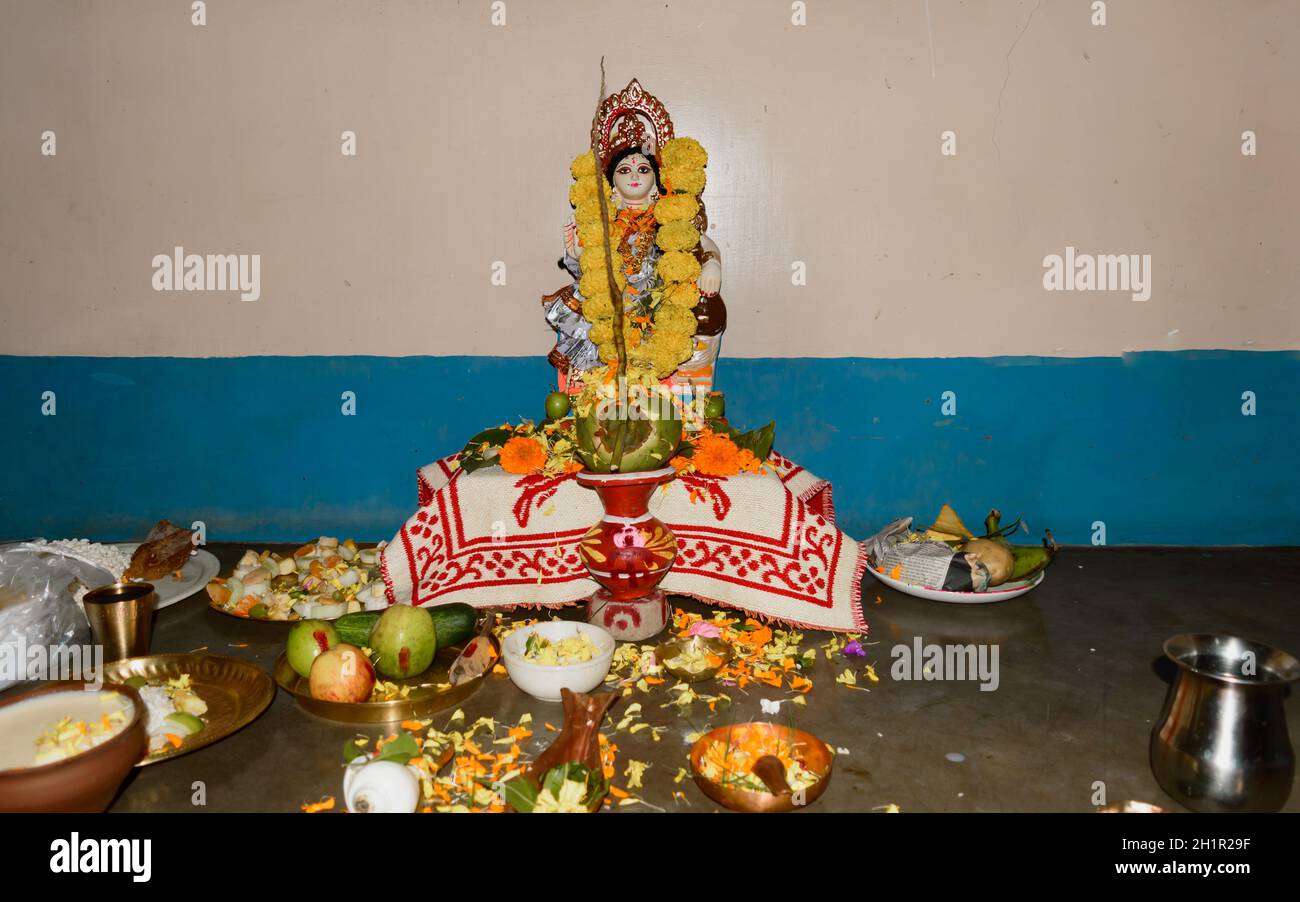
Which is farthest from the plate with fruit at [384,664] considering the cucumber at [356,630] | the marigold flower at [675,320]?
the marigold flower at [675,320]

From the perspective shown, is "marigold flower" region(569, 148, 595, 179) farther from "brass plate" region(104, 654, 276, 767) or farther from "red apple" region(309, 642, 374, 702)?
"brass plate" region(104, 654, 276, 767)

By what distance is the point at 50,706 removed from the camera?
2.02m

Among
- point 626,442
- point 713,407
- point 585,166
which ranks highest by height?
point 585,166

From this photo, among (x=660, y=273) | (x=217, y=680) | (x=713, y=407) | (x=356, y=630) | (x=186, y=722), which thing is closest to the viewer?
(x=186, y=722)

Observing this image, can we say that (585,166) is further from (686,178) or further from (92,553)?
(92,553)

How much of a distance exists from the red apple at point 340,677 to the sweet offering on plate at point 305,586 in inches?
34.1

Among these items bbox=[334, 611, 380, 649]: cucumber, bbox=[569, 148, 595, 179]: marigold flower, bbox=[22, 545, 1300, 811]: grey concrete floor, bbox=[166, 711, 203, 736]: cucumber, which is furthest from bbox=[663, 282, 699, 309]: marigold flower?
bbox=[166, 711, 203, 736]: cucumber

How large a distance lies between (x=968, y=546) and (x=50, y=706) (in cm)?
347

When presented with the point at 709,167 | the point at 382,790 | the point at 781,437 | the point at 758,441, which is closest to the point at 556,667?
the point at 382,790

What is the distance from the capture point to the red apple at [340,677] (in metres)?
2.73

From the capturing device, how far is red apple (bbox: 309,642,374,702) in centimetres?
273

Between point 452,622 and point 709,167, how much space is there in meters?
2.92

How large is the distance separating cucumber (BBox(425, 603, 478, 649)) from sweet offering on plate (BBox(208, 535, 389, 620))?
652 millimetres

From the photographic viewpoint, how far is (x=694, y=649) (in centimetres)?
320
